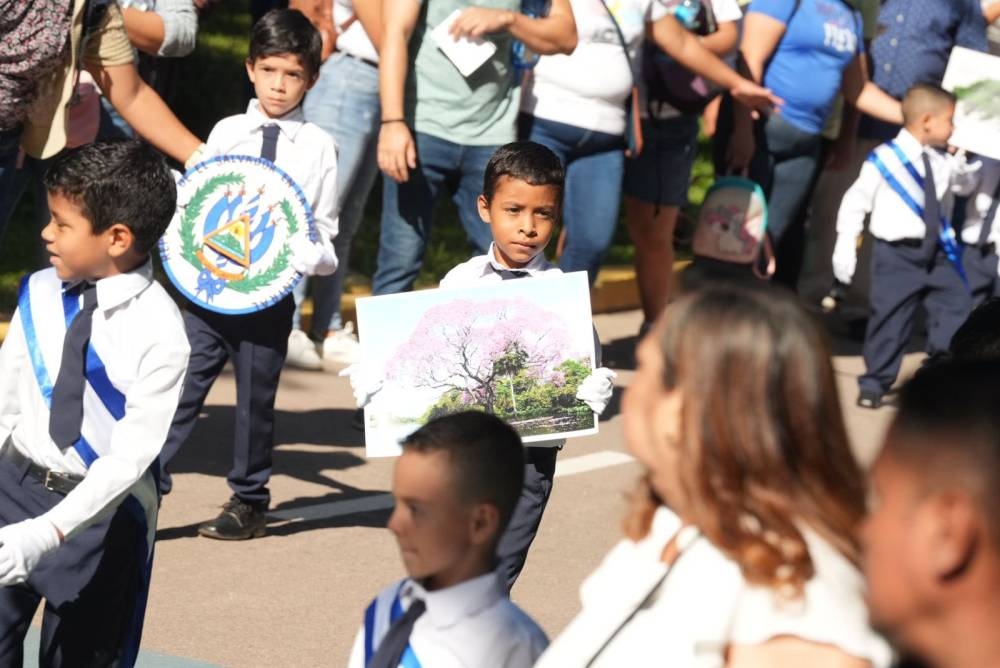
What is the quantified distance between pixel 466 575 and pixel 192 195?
313cm

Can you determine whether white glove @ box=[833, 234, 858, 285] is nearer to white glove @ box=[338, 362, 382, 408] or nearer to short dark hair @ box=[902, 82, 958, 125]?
short dark hair @ box=[902, 82, 958, 125]

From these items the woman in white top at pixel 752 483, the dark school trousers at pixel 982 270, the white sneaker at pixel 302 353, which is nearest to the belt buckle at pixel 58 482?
the woman in white top at pixel 752 483

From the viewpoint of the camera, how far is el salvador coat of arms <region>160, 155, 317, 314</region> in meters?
5.60

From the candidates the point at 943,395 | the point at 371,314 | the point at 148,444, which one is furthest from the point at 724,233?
the point at 943,395

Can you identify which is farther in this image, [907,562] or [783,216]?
[783,216]

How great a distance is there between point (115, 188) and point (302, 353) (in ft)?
13.9

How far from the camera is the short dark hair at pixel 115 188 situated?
12.7ft

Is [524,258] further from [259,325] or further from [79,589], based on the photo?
[79,589]

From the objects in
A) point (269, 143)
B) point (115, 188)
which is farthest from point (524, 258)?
point (269, 143)

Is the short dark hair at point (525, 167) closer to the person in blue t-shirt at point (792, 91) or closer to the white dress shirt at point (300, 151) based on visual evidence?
the white dress shirt at point (300, 151)

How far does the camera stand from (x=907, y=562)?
1690 mm

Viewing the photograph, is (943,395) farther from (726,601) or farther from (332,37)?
(332,37)

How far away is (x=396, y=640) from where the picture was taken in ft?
8.77

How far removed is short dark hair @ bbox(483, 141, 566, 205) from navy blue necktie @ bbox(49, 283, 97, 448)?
4.80 feet
